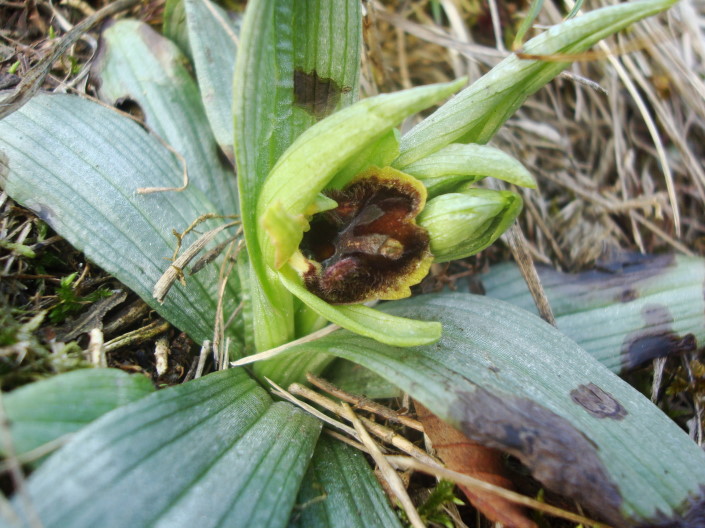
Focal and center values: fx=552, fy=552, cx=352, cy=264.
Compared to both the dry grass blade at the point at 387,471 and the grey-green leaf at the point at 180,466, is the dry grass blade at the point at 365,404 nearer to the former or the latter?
the dry grass blade at the point at 387,471

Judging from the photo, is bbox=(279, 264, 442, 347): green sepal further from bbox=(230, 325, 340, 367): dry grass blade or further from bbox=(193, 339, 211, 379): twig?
bbox=(193, 339, 211, 379): twig

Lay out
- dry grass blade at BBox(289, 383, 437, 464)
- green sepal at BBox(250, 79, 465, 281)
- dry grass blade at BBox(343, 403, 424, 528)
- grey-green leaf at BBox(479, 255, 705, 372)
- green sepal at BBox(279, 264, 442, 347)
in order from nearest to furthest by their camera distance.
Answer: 1. green sepal at BBox(250, 79, 465, 281)
2. green sepal at BBox(279, 264, 442, 347)
3. dry grass blade at BBox(343, 403, 424, 528)
4. dry grass blade at BBox(289, 383, 437, 464)
5. grey-green leaf at BBox(479, 255, 705, 372)

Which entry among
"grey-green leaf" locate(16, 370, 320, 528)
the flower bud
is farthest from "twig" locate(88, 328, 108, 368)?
the flower bud

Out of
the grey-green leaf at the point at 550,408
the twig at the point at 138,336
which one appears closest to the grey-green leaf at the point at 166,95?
the twig at the point at 138,336

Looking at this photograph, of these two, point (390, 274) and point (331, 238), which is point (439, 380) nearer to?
point (390, 274)

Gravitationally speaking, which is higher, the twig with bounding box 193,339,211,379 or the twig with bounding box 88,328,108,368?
the twig with bounding box 88,328,108,368

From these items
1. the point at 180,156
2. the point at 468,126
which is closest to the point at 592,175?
the point at 468,126
